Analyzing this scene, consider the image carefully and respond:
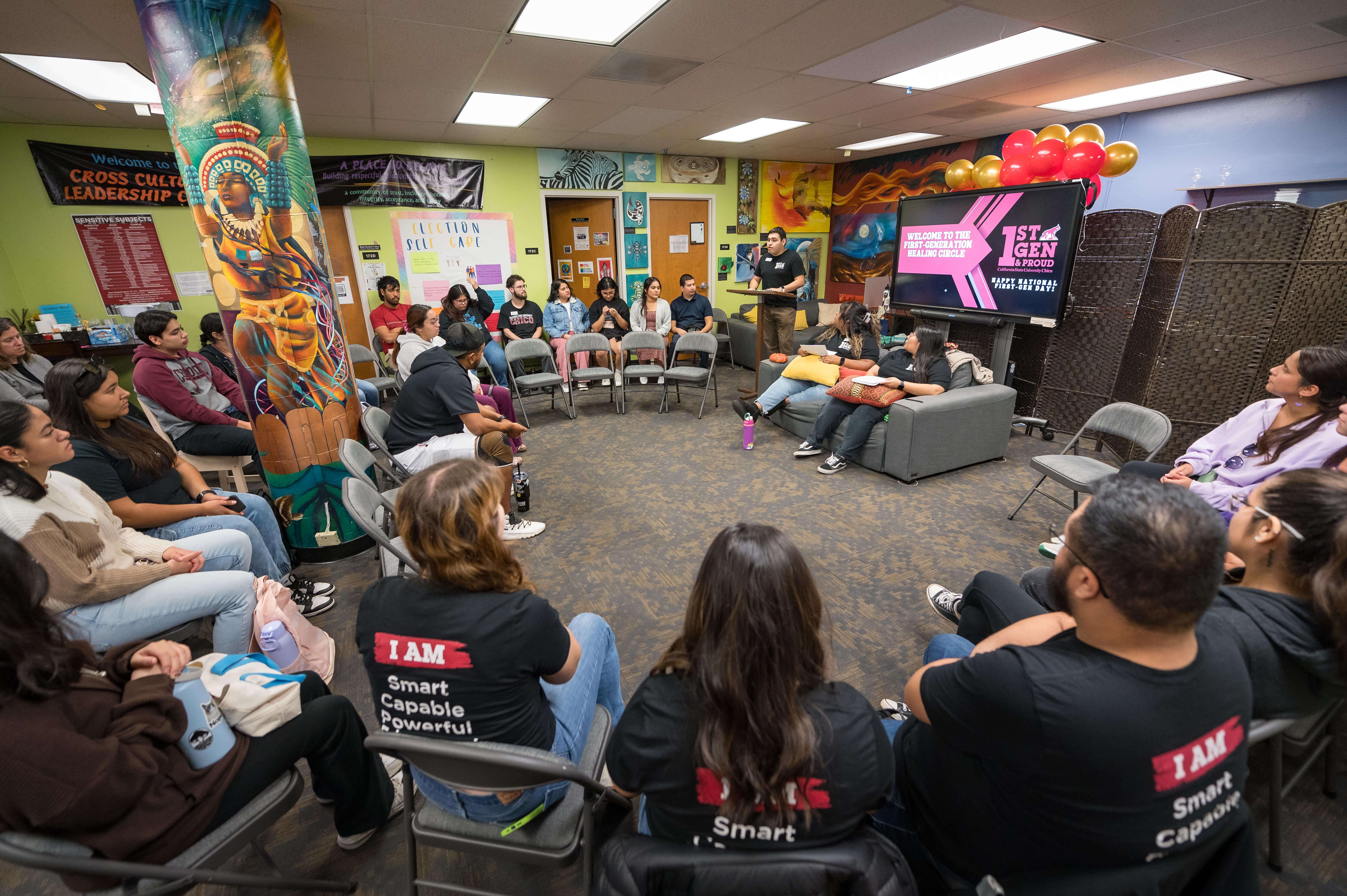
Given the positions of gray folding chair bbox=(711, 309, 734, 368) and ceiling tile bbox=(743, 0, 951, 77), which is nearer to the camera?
ceiling tile bbox=(743, 0, 951, 77)

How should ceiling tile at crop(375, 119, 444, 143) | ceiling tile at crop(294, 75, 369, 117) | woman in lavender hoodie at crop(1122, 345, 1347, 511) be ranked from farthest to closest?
ceiling tile at crop(375, 119, 444, 143)
ceiling tile at crop(294, 75, 369, 117)
woman in lavender hoodie at crop(1122, 345, 1347, 511)

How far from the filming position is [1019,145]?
16.0 ft

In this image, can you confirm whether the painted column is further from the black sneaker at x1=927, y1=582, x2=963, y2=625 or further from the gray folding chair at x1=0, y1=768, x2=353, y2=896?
the black sneaker at x1=927, y1=582, x2=963, y2=625

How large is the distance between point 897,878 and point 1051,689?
0.42 m

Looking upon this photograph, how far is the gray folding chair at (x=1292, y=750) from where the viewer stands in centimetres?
126

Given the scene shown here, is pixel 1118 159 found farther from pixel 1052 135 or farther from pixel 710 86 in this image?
pixel 710 86

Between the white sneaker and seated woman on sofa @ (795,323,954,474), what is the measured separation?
2.26 meters

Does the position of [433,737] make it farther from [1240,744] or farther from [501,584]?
[1240,744]

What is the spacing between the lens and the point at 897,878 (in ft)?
3.12

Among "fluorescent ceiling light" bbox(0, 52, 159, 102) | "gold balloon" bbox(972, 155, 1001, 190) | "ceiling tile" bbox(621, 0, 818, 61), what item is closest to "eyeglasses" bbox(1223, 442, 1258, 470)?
"ceiling tile" bbox(621, 0, 818, 61)

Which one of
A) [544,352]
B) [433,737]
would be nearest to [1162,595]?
[433,737]

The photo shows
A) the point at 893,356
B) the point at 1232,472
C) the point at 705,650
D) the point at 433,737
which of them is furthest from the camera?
the point at 893,356

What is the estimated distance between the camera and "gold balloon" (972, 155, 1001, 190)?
5.21 metres

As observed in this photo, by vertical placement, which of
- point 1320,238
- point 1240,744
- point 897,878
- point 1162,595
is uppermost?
point 1320,238
